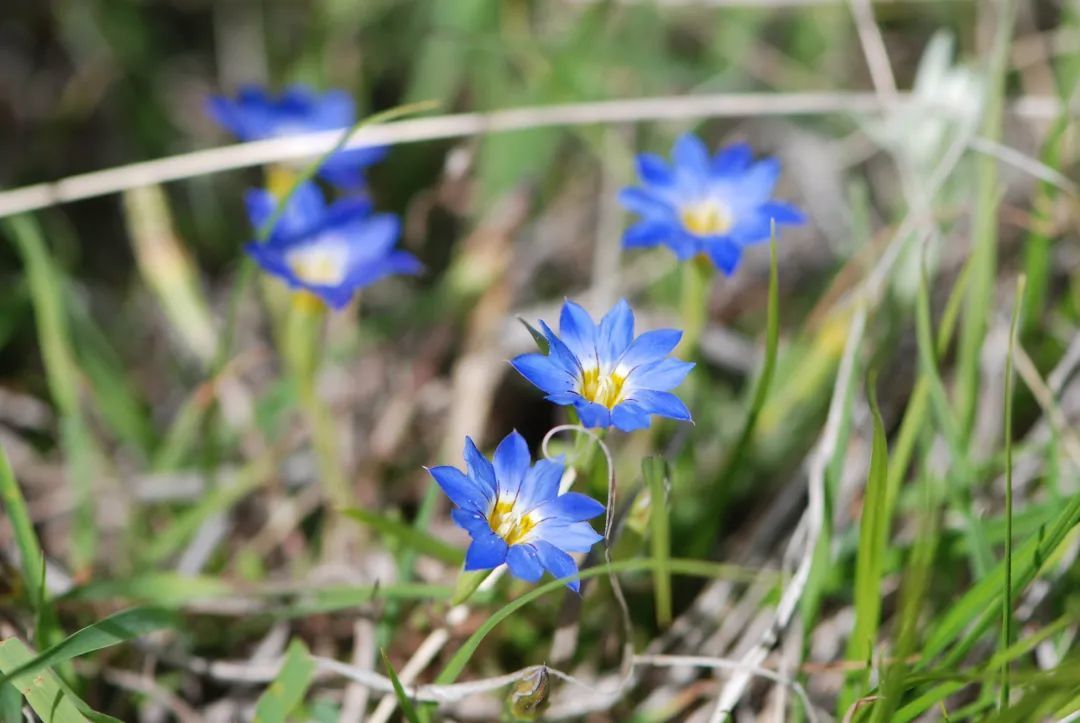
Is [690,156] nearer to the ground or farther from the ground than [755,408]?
farther from the ground

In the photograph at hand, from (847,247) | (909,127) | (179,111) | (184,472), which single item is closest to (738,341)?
(847,247)

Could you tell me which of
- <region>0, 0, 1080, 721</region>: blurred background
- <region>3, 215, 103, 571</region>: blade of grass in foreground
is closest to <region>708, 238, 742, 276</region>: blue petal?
<region>0, 0, 1080, 721</region>: blurred background

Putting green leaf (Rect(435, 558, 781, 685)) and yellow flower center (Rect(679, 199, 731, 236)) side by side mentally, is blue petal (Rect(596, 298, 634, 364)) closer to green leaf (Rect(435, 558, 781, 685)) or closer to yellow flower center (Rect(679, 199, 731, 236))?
green leaf (Rect(435, 558, 781, 685))

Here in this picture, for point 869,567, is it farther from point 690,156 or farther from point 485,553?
point 690,156

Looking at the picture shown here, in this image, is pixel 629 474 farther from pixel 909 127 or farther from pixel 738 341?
pixel 909 127

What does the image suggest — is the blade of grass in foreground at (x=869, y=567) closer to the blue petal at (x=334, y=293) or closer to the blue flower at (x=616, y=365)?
the blue flower at (x=616, y=365)

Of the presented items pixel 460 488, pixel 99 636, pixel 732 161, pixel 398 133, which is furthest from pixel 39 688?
pixel 732 161
